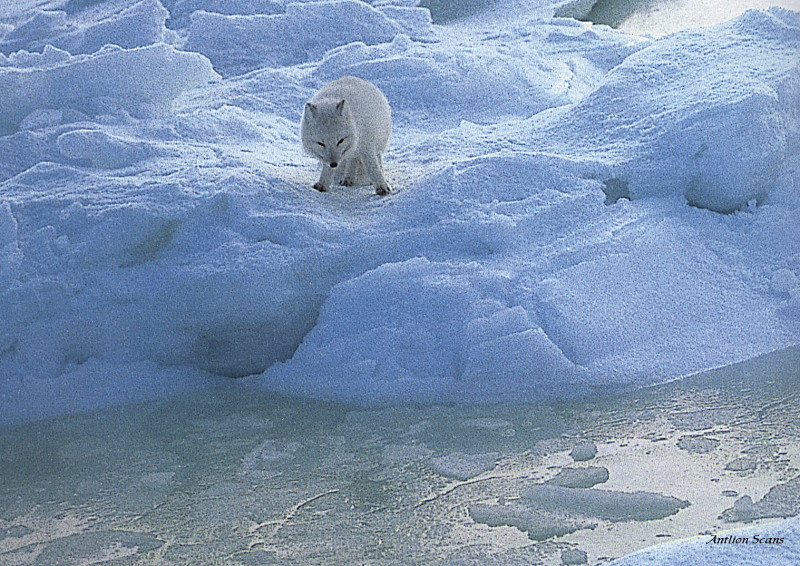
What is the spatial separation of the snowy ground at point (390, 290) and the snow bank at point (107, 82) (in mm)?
12

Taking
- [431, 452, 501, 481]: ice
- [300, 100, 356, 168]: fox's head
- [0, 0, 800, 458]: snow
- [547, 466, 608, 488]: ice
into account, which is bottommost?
[431, 452, 501, 481]: ice

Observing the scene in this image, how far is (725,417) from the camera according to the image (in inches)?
113

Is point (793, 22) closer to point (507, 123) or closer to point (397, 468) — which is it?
point (507, 123)

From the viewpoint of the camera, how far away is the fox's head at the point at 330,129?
12.2 ft

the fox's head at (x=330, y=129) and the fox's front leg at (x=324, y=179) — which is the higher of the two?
the fox's head at (x=330, y=129)

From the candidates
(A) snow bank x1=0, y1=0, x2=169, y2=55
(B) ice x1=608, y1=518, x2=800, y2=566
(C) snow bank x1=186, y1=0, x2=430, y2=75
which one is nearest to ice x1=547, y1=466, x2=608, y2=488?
(B) ice x1=608, y1=518, x2=800, y2=566

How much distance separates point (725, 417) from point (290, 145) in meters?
2.55

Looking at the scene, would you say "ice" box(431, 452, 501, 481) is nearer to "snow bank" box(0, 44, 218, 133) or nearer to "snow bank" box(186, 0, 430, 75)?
"snow bank" box(0, 44, 218, 133)

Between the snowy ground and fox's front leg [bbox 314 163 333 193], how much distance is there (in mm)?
54

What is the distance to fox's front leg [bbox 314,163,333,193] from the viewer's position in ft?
12.7

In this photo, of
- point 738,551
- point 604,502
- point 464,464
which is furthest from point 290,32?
point 738,551

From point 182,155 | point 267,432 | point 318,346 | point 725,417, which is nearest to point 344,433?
point 267,432

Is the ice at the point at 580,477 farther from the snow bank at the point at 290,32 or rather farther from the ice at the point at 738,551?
the snow bank at the point at 290,32

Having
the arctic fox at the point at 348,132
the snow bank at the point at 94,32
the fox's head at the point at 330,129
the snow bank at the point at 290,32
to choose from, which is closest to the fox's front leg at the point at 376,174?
the arctic fox at the point at 348,132
